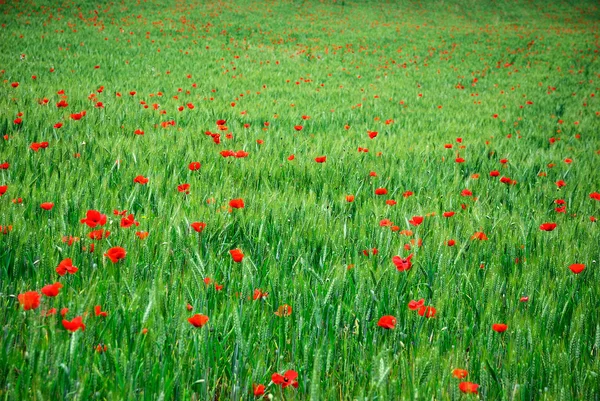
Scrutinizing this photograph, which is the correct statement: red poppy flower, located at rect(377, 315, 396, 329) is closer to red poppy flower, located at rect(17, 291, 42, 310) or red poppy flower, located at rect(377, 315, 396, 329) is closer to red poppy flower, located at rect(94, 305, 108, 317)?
red poppy flower, located at rect(94, 305, 108, 317)

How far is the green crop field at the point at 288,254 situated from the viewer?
1.19 m

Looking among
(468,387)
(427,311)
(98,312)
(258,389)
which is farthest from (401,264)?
(98,312)

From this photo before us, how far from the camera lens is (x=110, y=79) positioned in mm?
7316

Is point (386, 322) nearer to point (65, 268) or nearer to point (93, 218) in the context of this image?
point (65, 268)

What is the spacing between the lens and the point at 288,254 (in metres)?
1.88

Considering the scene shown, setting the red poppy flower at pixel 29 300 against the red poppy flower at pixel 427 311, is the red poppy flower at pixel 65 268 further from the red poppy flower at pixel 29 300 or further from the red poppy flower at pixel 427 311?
the red poppy flower at pixel 427 311

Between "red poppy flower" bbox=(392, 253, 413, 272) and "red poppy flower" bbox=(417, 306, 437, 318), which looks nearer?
"red poppy flower" bbox=(417, 306, 437, 318)

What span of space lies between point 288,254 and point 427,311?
65cm

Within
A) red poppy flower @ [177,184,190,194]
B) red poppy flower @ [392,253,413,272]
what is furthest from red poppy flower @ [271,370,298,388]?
red poppy flower @ [177,184,190,194]

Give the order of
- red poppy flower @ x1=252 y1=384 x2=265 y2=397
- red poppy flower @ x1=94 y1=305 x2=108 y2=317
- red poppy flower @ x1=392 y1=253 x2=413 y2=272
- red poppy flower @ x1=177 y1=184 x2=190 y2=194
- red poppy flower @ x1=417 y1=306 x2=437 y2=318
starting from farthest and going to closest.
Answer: red poppy flower @ x1=177 y1=184 x2=190 y2=194, red poppy flower @ x1=392 y1=253 x2=413 y2=272, red poppy flower @ x1=417 y1=306 x2=437 y2=318, red poppy flower @ x1=94 y1=305 x2=108 y2=317, red poppy flower @ x1=252 y1=384 x2=265 y2=397

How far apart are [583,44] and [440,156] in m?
18.1

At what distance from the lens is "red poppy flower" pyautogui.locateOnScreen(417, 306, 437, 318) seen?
1.43m

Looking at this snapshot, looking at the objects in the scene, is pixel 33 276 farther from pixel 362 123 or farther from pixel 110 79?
pixel 110 79

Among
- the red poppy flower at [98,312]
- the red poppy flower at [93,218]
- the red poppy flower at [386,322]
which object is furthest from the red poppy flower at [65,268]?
the red poppy flower at [386,322]
